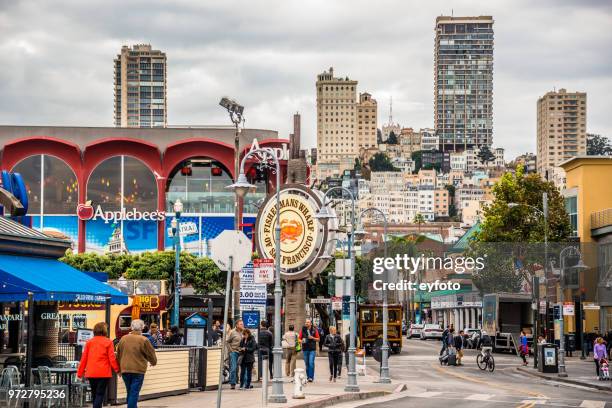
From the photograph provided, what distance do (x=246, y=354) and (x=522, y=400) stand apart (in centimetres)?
761

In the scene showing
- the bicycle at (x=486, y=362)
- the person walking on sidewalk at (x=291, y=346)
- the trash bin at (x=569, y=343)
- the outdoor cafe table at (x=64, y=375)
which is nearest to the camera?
the outdoor cafe table at (x=64, y=375)

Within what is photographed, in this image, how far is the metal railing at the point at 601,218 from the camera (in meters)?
78.1

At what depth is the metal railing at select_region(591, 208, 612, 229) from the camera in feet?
256

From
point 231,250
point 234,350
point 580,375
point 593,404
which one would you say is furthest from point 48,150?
point 231,250

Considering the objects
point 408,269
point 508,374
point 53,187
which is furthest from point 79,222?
point 508,374

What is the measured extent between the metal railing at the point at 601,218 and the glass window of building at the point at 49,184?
40.3 m

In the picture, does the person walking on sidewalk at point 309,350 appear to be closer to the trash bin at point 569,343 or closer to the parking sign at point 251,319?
the parking sign at point 251,319

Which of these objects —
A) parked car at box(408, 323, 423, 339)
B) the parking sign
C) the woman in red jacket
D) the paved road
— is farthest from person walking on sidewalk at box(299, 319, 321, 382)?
parked car at box(408, 323, 423, 339)

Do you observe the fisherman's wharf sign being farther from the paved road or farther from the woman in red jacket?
the woman in red jacket

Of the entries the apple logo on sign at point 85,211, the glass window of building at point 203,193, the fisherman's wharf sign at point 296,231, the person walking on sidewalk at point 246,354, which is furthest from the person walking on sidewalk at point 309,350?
the apple logo on sign at point 85,211

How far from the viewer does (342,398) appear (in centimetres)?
2944

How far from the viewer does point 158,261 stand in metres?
77.0

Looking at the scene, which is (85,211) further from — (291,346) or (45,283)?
(45,283)

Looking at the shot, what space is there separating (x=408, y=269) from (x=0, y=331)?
5175cm
